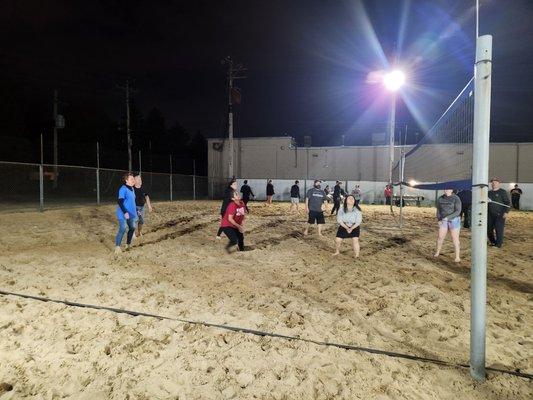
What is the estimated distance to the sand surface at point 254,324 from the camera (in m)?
3.29

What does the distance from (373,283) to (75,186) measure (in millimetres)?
30271

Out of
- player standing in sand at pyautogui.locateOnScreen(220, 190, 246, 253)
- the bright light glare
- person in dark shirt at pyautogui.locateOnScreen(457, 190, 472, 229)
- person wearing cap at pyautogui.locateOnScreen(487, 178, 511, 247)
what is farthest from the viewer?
the bright light glare

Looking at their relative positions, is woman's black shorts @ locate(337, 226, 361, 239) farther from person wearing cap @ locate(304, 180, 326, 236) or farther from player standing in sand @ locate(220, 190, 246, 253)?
person wearing cap @ locate(304, 180, 326, 236)

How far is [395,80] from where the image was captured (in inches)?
727

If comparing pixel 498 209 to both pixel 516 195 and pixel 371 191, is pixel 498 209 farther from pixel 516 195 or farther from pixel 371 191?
pixel 371 191

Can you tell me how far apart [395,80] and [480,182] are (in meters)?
17.0

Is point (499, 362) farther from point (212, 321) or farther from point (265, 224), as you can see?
point (265, 224)

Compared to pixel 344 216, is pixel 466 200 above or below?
above

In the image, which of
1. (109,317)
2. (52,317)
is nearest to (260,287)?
(109,317)

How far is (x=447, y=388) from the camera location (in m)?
3.21

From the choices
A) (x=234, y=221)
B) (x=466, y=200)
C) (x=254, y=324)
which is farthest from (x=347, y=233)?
(x=466, y=200)

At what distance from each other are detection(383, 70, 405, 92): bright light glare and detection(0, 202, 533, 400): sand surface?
12.3 metres

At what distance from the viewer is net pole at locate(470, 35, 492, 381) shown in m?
3.07

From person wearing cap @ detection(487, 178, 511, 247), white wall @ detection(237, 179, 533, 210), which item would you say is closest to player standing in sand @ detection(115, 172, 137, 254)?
person wearing cap @ detection(487, 178, 511, 247)
